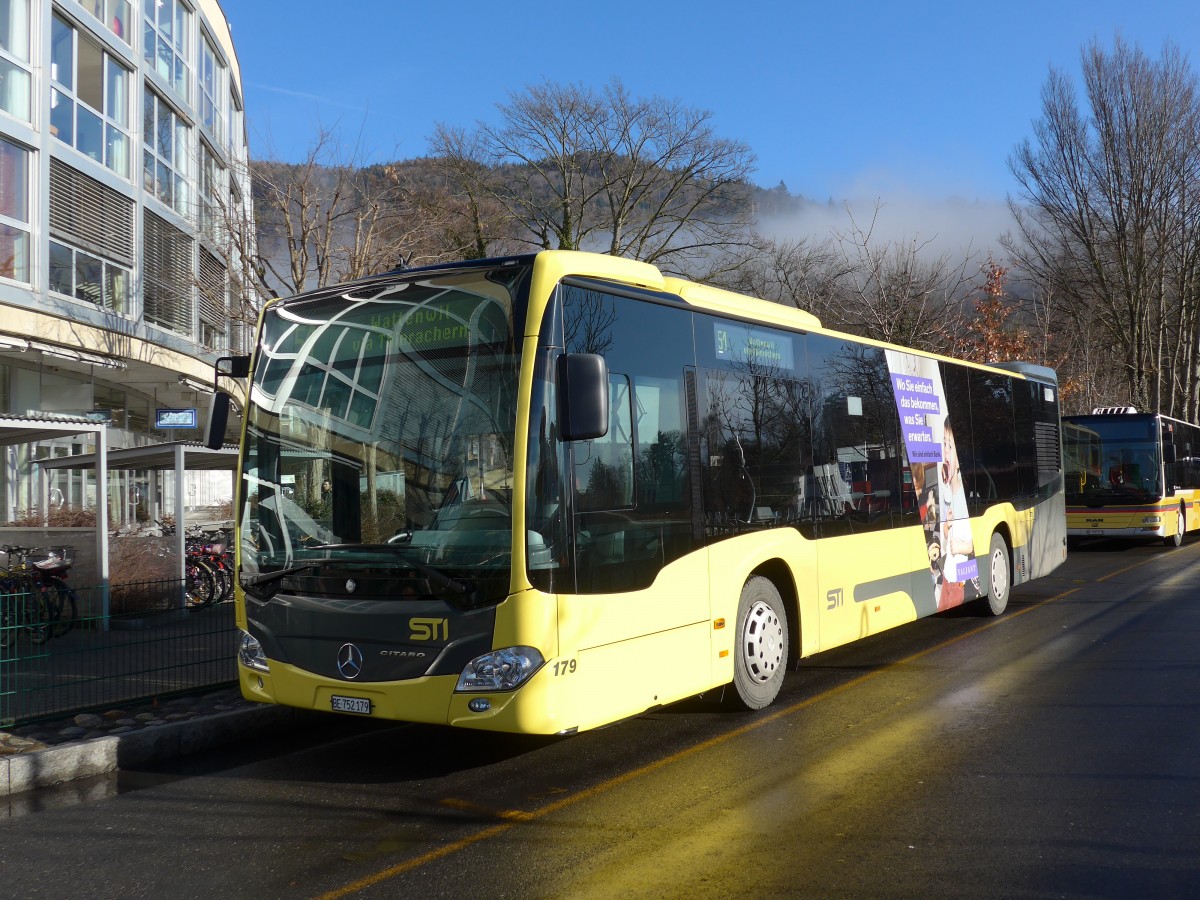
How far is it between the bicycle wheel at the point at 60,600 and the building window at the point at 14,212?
24.3 ft

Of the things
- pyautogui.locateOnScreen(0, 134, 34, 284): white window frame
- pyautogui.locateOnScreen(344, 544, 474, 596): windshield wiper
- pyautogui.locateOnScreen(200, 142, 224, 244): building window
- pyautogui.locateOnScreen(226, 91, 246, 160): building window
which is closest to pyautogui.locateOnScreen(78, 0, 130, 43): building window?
pyautogui.locateOnScreen(200, 142, 224, 244): building window

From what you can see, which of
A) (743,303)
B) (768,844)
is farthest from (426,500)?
(743,303)

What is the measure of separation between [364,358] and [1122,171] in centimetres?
3572

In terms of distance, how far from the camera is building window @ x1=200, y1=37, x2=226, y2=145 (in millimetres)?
27781

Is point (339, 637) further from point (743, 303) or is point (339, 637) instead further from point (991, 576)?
point (991, 576)

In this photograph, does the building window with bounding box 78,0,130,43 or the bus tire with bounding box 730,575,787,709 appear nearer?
the bus tire with bounding box 730,575,787,709

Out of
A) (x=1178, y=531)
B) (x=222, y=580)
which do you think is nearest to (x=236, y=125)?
(x=222, y=580)

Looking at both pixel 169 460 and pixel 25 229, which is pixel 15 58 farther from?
pixel 169 460

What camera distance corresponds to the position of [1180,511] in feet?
80.1

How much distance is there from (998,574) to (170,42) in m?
22.4

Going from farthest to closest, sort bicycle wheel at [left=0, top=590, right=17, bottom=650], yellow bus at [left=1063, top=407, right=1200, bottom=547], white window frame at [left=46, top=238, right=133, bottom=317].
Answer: yellow bus at [left=1063, top=407, right=1200, bottom=547] → white window frame at [left=46, top=238, right=133, bottom=317] → bicycle wheel at [left=0, top=590, right=17, bottom=650]

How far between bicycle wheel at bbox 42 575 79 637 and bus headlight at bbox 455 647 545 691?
607cm

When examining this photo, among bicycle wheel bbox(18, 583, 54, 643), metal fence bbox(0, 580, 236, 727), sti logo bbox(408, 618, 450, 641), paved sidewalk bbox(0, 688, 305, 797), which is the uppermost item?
sti logo bbox(408, 618, 450, 641)

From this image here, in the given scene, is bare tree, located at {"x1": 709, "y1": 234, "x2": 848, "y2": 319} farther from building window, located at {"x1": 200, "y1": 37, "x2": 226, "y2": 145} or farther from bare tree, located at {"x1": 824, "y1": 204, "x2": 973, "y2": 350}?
building window, located at {"x1": 200, "y1": 37, "x2": 226, "y2": 145}
